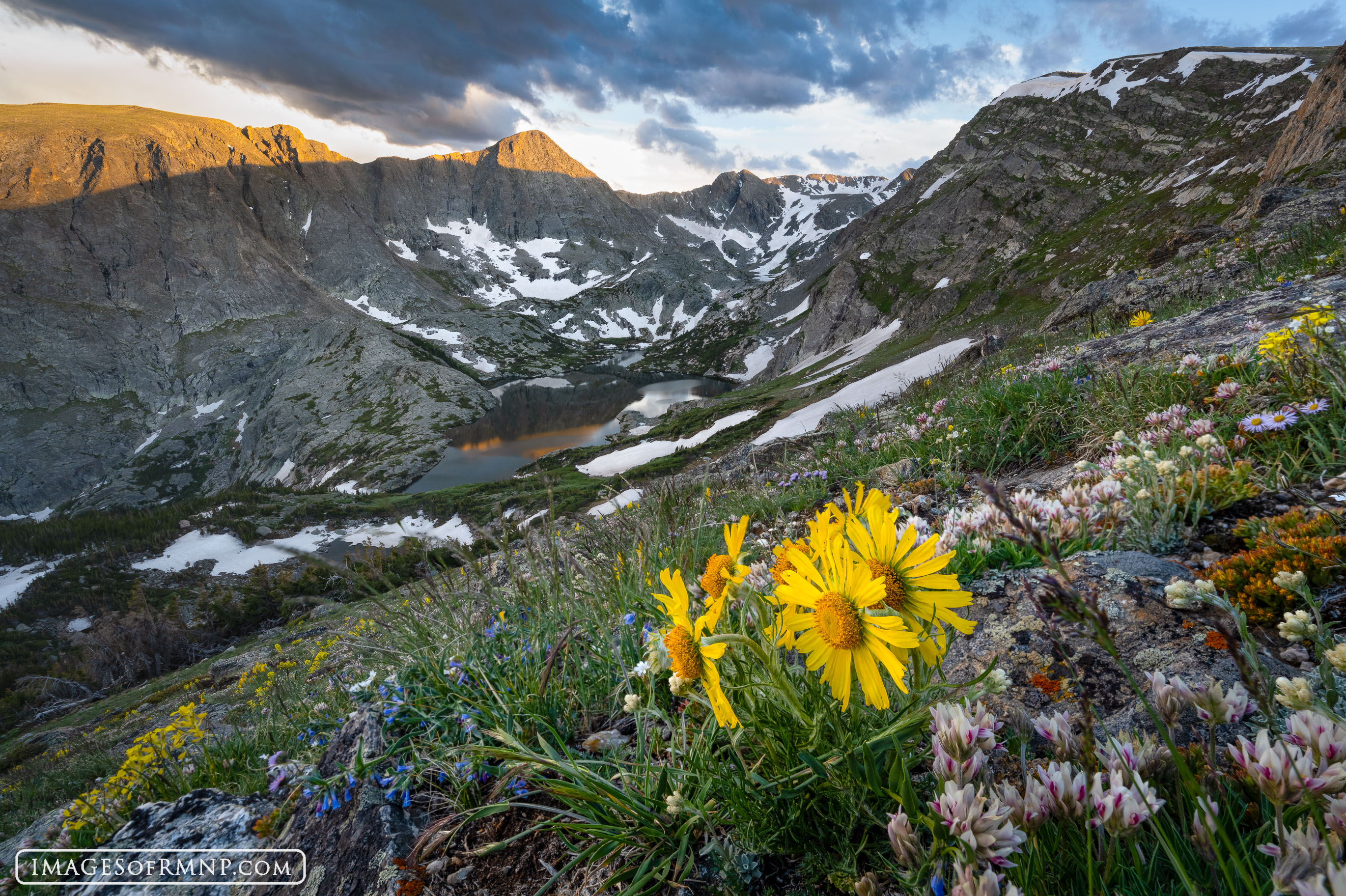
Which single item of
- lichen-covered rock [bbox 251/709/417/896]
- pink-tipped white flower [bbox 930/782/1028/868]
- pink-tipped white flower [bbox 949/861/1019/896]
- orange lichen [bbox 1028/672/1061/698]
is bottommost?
lichen-covered rock [bbox 251/709/417/896]

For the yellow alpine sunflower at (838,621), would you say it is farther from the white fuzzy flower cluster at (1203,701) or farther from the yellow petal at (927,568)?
the white fuzzy flower cluster at (1203,701)

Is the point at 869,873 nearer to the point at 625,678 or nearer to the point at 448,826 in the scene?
the point at 625,678

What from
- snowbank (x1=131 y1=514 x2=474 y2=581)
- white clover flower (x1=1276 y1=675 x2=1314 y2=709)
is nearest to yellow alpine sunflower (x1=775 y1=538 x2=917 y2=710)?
white clover flower (x1=1276 y1=675 x2=1314 y2=709)

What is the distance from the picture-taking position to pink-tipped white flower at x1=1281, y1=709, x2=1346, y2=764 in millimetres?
895

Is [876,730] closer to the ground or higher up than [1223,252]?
closer to the ground

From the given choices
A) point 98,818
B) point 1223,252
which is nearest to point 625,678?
point 98,818

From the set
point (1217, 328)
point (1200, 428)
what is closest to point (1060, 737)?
point (1200, 428)

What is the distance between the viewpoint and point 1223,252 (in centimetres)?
1090

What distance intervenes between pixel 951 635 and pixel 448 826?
1.91 meters

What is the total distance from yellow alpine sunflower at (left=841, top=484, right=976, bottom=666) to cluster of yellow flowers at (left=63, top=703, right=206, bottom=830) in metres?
5.20

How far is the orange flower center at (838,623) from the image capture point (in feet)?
3.89

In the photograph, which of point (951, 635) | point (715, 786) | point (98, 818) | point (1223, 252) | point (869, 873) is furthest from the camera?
point (1223, 252)

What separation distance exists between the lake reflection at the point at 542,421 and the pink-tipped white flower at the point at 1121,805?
6518 cm

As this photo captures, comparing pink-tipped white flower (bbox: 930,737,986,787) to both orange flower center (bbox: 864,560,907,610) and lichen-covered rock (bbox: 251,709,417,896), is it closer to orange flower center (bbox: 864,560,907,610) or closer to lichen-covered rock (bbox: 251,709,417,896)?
orange flower center (bbox: 864,560,907,610)
